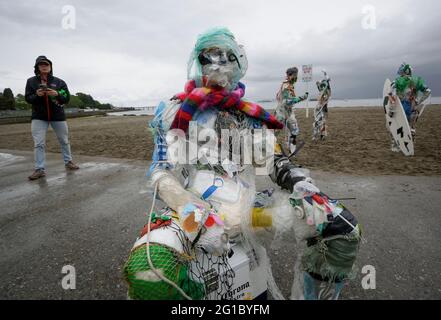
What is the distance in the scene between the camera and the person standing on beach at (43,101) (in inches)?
176

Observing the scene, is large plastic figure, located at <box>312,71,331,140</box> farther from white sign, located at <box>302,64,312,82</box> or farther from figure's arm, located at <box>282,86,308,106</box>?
figure's arm, located at <box>282,86,308,106</box>

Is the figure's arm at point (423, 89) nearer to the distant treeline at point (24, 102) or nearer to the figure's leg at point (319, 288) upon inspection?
the figure's leg at point (319, 288)

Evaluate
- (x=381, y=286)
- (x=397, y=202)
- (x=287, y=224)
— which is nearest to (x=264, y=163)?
(x=287, y=224)

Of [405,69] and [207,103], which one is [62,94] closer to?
[207,103]

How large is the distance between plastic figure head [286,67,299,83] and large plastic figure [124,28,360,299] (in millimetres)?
4665

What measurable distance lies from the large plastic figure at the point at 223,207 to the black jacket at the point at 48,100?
4.03m

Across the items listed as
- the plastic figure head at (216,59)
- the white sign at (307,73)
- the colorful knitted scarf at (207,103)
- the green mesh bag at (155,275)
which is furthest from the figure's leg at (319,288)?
the white sign at (307,73)

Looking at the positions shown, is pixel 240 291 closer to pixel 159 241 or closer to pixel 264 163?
pixel 159 241

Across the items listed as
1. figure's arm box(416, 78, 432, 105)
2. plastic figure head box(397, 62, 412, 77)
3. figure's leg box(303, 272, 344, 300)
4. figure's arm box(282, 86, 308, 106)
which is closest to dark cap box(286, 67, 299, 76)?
figure's arm box(282, 86, 308, 106)

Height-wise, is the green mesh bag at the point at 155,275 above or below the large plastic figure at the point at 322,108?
below

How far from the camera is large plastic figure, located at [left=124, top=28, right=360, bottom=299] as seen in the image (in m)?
1.10
